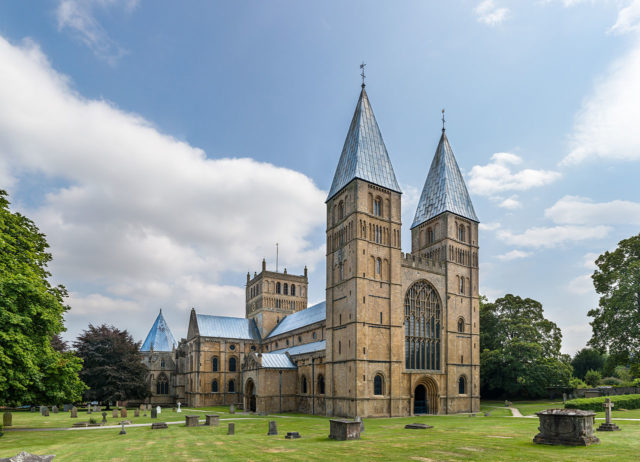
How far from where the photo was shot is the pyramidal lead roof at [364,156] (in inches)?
1692

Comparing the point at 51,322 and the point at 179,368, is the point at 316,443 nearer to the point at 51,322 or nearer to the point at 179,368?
the point at 51,322

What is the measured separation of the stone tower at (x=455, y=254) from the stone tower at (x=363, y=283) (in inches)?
251

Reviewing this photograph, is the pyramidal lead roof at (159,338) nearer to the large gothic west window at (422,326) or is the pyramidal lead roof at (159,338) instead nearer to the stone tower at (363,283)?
the stone tower at (363,283)

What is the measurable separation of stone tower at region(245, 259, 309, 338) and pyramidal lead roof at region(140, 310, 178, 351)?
44.0 feet

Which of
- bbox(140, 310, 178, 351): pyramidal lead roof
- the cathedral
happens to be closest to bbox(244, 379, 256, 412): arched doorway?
the cathedral

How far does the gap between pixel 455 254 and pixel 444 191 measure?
21.8 feet

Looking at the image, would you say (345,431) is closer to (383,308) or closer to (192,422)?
(192,422)

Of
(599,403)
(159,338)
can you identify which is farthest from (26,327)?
(159,338)

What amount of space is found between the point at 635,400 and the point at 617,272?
498 inches

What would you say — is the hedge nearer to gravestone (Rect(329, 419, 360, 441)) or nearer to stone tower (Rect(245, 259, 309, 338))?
gravestone (Rect(329, 419, 360, 441))

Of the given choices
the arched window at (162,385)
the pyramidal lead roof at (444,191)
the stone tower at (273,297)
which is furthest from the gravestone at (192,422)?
the arched window at (162,385)

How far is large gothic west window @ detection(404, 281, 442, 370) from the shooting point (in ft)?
139

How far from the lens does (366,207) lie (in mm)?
41750

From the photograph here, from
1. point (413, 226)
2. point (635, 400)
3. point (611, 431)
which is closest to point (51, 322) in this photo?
point (611, 431)
